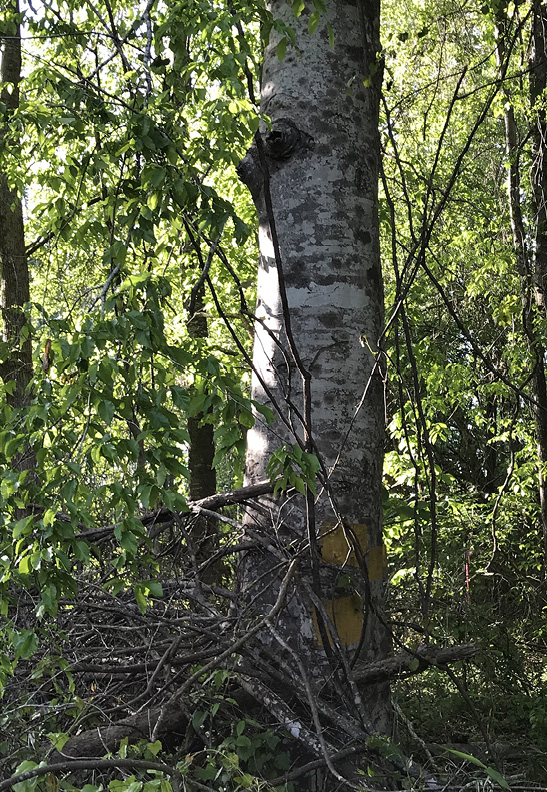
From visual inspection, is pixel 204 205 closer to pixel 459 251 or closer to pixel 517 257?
pixel 517 257

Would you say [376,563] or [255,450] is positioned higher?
[255,450]

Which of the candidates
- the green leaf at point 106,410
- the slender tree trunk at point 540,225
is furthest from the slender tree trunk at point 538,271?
the green leaf at point 106,410

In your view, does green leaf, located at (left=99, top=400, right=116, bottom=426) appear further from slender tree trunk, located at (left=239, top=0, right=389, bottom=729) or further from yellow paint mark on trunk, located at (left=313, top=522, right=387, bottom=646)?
yellow paint mark on trunk, located at (left=313, top=522, right=387, bottom=646)

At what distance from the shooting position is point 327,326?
2955 mm

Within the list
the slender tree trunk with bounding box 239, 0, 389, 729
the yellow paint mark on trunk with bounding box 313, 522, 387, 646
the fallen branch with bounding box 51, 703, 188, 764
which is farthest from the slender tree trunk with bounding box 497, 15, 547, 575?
the fallen branch with bounding box 51, 703, 188, 764

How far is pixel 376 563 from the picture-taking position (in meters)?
2.92

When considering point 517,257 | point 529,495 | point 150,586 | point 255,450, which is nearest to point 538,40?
point 517,257

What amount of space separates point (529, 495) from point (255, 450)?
18.2ft

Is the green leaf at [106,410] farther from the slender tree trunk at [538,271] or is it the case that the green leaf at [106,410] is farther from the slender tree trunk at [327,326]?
the slender tree trunk at [538,271]

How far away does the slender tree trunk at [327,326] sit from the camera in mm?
2744

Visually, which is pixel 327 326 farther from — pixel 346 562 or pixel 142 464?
pixel 142 464

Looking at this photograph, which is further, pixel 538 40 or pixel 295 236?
pixel 538 40

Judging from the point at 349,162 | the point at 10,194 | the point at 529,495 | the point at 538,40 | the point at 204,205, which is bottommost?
the point at 529,495

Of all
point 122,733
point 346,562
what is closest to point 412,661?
point 346,562
